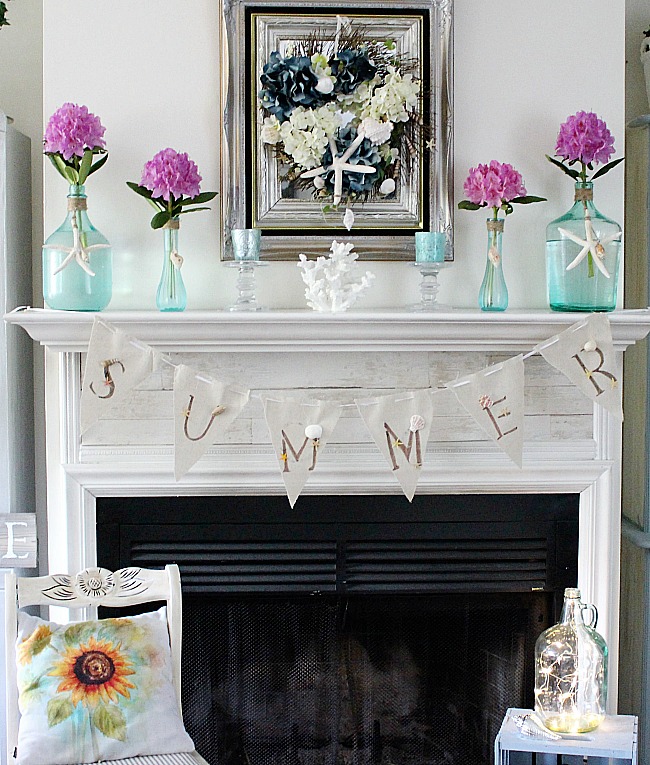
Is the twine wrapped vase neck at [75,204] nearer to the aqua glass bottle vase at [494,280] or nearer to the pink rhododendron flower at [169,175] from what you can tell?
the pink rhododendron flower at [169,175]

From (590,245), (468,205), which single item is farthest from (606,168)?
(468,205)

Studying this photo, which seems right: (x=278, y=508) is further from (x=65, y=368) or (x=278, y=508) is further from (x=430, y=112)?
(x=430, y=112)

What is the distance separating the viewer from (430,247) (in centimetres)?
207

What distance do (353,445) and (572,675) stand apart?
71 centimetres

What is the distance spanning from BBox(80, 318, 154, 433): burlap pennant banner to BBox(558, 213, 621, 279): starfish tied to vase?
98 centimetres

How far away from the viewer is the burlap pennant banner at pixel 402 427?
77.5 inches

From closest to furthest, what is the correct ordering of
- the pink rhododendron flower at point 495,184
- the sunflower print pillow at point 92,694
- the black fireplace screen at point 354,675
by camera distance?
the sunflower print pillow at point 92,694, the pink rhododendron flower at point 495,184, the black fireplace screen at point 354,675

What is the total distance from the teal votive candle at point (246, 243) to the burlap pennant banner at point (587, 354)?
68 cm

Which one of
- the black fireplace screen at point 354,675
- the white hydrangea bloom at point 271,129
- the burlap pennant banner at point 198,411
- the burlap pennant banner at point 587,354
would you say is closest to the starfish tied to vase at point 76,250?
the burlap pennant banner at point 198,411

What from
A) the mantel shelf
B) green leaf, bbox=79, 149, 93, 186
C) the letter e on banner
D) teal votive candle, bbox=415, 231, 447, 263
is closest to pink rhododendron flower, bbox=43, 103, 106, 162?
green leaf, bbox=79, 149, 93, 186

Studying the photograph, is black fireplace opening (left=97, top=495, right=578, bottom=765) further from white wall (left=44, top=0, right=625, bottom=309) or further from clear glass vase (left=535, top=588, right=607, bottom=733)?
white wall (left=44, top=0, right=625, bottom=309)

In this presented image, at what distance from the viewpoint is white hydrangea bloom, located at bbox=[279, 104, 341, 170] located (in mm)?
2113

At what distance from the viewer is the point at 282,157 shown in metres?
2.17

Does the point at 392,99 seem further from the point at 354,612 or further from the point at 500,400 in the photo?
the point at 354,612
